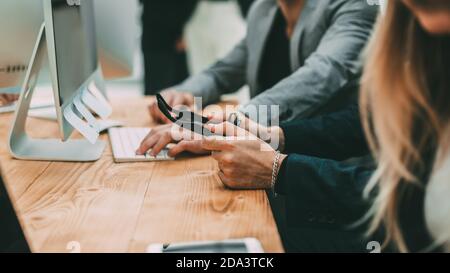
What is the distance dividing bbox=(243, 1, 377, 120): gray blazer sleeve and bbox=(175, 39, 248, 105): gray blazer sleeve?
403mm

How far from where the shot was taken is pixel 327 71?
1.33 m

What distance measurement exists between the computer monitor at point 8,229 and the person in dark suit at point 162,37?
253cm

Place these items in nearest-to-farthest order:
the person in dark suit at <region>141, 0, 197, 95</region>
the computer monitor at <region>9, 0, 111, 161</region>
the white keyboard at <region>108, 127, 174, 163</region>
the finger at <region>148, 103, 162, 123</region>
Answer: the computer monitor at <region>9, 0, 111, 161</region> → the white keyboard at <region>108, 127, 174, 163</region> → the finger at <region>148, 103, 162, 123</region> → the person in dark suit at <region>141, 0, 197, 95</region>

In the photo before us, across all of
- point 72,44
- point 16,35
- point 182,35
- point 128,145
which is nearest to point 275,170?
point 128,145

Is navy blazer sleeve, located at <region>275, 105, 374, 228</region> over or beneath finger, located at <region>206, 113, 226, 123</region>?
beneath

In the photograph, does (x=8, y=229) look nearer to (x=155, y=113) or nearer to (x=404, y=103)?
(x=404, y=103)

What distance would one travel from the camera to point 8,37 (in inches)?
55.4

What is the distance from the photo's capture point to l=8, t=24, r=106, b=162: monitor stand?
3.76ft

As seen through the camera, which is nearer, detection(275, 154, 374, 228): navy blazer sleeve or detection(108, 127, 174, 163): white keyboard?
detection(275, 154, 374, 228): navy blazer sleeve

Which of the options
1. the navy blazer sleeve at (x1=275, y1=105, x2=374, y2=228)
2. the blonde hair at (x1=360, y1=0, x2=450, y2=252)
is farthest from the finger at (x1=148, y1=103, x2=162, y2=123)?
the blonde hair at (x1=360, y1=0, x2=450, y2=252)

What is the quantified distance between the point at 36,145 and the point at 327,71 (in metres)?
0.72

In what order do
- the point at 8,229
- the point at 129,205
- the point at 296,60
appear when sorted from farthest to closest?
the point at 296,60, the point at 129,205, the point at 8,229

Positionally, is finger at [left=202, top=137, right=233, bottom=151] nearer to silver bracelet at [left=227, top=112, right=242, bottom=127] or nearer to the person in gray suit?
silver bracelet at [left=227, top=112, right=242, bottom=127]

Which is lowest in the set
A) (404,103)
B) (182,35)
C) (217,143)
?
(182,35)
